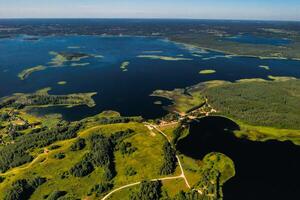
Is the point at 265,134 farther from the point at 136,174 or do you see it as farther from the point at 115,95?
the point at 115,95

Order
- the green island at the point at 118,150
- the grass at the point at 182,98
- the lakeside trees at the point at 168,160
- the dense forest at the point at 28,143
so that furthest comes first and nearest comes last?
the grass at the point at 182,98 → the dense forest at the point at 28,143 → the lakeside trees at the point at 168,160 → the green island at the point at 118,150

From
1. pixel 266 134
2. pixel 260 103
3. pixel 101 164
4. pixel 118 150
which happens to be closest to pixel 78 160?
pixel 101 164

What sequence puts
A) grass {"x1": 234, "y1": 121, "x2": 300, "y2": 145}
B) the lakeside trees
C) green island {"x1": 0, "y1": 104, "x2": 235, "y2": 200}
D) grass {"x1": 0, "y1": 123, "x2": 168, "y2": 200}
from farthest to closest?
1. grass {"x1": 234, "y1": 121, "x2": 300, "y2": 145}
2. the lakeside trees
3. grass {"x1": 0, "y1": 123, "x2": 168, "y2": 200}
4. green island {"x1": 0, "y1": 104, "x2": 235, "y2": 200}

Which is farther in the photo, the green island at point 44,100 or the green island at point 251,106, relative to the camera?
the green island at point 44,100

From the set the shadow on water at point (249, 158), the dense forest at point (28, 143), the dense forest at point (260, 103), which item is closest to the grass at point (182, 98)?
the dense forest at point (260, 103)

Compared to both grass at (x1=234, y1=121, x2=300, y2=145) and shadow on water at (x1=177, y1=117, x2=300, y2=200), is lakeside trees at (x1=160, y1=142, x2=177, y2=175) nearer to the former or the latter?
shadow on water at (x1=177, y1=117, x2=300, y2=200)

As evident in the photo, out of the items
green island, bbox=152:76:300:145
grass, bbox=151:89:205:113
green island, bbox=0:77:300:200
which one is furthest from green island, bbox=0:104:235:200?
green island, bbox=152:76:300:145

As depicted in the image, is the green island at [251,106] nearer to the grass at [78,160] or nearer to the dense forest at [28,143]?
the grass at [78,160]

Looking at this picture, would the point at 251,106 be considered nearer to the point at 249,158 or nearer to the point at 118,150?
the point at 249,158
